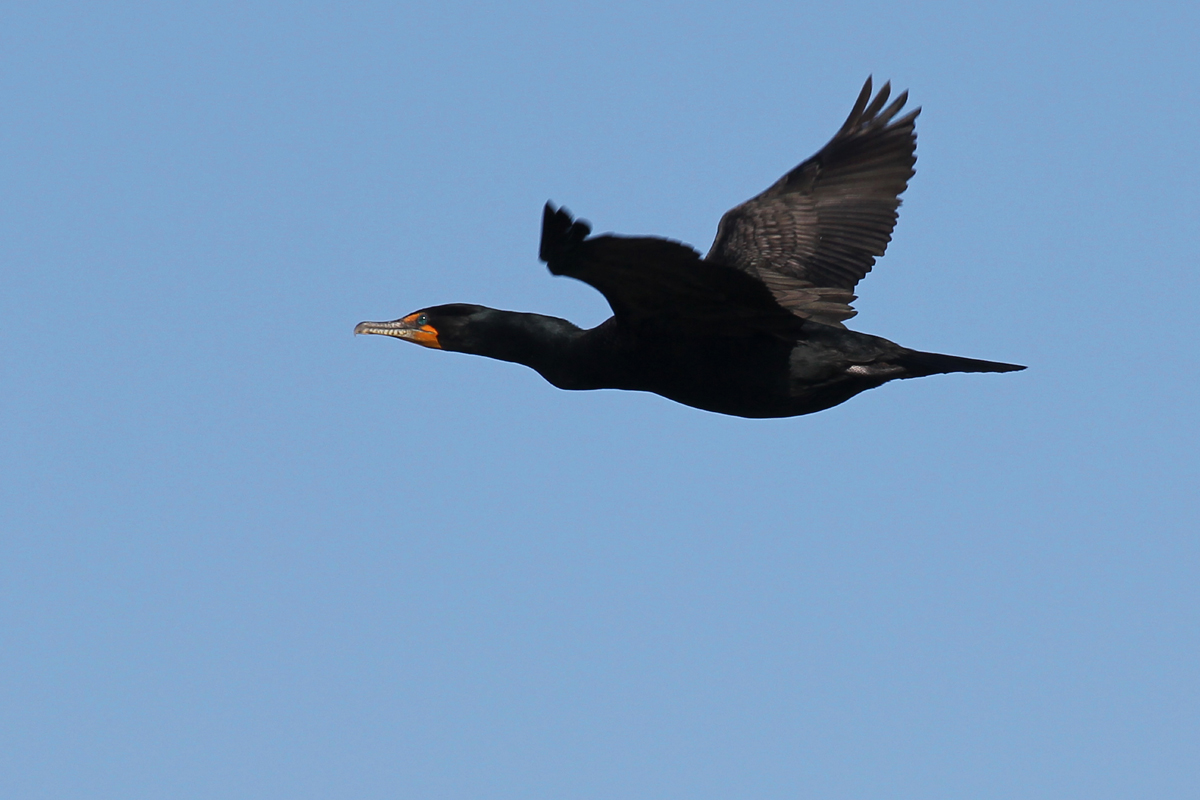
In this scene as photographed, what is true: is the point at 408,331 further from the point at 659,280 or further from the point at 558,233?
the point at 558,233

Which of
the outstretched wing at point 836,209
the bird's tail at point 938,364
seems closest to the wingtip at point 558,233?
the bird's tail at point 938,364

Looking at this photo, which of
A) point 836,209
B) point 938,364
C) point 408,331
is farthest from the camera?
point 836,209

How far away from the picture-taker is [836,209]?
873 cm

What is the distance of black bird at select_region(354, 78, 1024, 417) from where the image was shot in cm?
632

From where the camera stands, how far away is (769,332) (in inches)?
274

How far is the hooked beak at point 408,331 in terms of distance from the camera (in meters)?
8.12

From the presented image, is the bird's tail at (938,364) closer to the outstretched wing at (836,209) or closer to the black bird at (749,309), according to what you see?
the black bird at (749,309)

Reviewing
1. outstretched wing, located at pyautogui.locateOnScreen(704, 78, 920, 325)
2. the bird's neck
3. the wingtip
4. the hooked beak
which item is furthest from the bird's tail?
the hooked beak

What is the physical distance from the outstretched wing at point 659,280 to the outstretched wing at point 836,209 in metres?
1.47

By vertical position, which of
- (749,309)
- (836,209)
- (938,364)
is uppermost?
(836,209)

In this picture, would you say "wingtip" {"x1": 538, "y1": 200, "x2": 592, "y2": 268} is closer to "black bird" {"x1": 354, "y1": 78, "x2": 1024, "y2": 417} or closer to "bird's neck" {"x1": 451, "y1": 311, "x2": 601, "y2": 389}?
"black bird" {"x1": 354, "y1": 78, "x2": 1024, "y2": 417}

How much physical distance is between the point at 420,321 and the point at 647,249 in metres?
2.52

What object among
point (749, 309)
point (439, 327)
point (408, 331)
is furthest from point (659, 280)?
point (408, 331)

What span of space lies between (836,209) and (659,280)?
268cm
